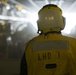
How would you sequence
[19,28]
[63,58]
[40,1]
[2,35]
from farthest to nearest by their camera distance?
[40,1], [19,28], [2,35], [63,58]

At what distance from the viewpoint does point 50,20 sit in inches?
106

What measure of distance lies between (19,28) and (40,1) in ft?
7.92

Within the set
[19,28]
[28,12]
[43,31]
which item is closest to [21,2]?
[28,12]

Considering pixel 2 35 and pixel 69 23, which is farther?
pixel 69 23

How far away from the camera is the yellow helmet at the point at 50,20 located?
105 inches

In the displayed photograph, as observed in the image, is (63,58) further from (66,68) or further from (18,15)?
(18,15)

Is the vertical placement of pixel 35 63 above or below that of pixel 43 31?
below

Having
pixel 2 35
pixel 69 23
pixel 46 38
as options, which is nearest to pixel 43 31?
pixel 46 38

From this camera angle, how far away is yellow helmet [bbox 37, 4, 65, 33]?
2670 millimetres

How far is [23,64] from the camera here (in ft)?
8.62

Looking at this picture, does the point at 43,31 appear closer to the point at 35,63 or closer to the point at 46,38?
the point at 46,38

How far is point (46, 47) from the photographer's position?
2.64 meters

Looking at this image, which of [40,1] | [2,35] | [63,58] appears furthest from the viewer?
[40,1]

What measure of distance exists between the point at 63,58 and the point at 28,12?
14.2m
